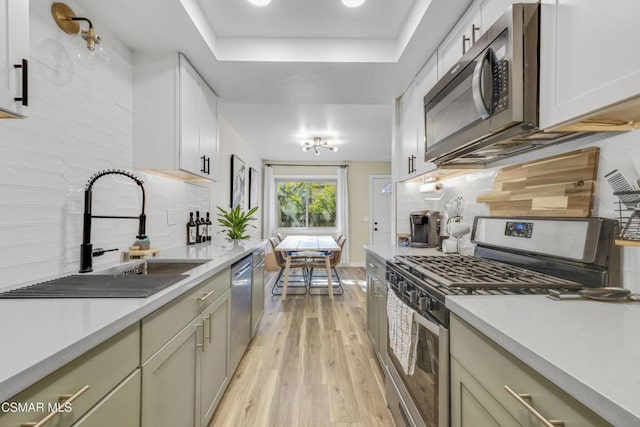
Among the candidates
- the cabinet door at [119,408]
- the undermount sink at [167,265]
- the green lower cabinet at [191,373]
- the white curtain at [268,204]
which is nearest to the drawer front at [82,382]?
the cabinet door at [119,408]

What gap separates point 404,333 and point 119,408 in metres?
1.08

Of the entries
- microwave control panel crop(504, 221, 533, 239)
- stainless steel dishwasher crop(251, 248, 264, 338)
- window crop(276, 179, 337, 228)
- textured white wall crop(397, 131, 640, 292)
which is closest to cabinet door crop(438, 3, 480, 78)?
textured white wall crop(397, 131, 640, 292)

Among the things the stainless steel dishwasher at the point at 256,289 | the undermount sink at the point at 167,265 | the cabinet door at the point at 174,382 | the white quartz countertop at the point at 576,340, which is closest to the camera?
the white quartz countertop at the point at 576,340

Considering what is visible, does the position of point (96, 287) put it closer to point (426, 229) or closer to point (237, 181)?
point (426, 229)

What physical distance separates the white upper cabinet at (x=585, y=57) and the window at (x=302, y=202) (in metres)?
5.66

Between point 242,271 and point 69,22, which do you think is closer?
point 69,22

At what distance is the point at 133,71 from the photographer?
1.90 metres

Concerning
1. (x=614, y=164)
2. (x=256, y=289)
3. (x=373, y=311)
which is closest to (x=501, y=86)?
(x=614, y=164)

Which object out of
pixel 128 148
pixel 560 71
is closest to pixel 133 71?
pixel 128 148

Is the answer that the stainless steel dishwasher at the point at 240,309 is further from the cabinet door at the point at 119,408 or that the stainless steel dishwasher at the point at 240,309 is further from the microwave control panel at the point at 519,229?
the microwave control panel at the point at 519,229

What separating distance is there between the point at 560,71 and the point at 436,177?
4.75 feet

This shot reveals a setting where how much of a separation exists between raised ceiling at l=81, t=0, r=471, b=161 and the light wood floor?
226 cm

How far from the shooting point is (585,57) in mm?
805

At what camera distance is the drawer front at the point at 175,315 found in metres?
0.91
